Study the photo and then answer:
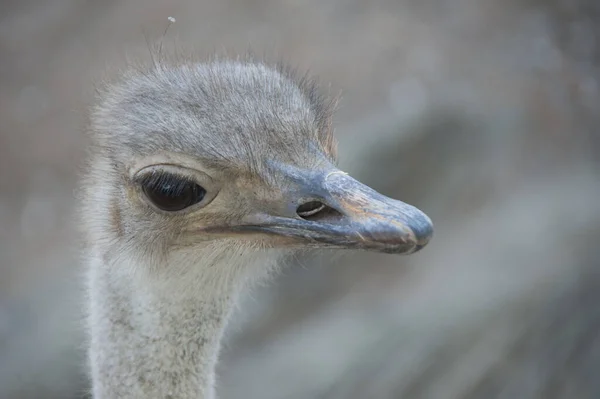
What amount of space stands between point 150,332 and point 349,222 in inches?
22.5

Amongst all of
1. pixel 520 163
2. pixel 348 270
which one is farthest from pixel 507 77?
pixel 348 270

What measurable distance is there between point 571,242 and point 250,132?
240 cm

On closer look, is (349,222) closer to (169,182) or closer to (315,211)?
(315,211)

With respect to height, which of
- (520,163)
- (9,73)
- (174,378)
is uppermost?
(9,73)

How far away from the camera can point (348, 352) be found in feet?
11.4

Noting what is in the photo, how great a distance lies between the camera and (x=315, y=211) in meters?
1.80

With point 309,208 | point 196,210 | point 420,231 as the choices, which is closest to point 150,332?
point 196,210

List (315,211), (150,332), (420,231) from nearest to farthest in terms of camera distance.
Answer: (420,231), (315,211), (150,332)

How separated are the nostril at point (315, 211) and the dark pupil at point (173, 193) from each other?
0.21 m

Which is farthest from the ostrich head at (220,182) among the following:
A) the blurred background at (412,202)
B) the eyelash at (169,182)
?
the blurred background at (412,202)

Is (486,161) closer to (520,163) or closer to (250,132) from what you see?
(520,163)

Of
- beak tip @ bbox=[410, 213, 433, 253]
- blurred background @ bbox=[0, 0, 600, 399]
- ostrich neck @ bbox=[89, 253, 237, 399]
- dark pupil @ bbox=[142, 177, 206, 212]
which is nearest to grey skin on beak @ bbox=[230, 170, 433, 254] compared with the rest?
beak tip @ bbox=[410, 213, 433, 253]

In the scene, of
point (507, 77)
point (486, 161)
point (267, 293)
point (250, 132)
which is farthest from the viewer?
point (507, 77)

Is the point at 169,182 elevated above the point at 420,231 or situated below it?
above
